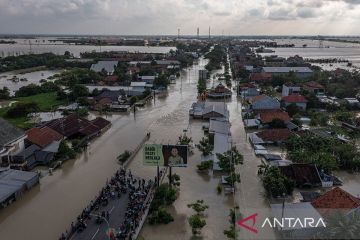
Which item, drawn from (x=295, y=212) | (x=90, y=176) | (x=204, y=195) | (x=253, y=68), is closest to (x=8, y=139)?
(x=90, y=176)

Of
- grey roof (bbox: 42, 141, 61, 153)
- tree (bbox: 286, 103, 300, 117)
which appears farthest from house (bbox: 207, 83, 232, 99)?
grey roof (bbox: 42, 141, 61, 153)

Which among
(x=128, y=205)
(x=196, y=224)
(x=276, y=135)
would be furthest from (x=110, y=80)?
(x=196, y=224)

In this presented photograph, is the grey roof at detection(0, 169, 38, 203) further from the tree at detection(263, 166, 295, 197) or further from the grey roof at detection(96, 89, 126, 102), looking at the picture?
the grey roof at detection(96, 89, 126, 102)

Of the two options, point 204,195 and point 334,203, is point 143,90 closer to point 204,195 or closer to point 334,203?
point 204,195

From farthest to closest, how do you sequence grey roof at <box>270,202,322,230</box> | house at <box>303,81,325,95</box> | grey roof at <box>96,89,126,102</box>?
1. house at <box>303,81,325,95</box>
2. grey roof at <box>96,89,126,102</box>
3. grey roof at <box>270,202,322,230</box>

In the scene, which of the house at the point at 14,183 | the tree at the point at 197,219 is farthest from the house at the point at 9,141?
the tree at the point at 197,219
